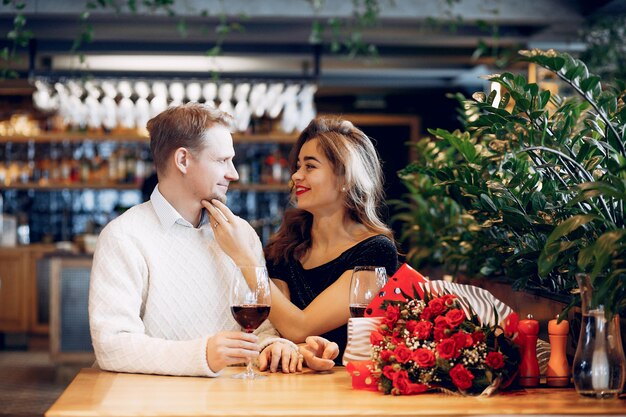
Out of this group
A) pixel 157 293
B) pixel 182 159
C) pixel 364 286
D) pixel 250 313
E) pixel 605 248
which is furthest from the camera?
pixel 182 159

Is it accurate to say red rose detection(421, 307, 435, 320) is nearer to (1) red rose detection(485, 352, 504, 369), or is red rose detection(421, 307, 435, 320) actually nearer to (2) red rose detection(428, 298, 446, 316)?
(2) red rose detection(428, 298, 446, 316)

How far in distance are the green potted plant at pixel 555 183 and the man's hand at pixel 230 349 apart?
0.70 metres

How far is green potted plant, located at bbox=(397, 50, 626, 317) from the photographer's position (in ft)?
6.37

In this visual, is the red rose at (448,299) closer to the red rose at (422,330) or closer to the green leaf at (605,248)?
the red rose at (422,330)

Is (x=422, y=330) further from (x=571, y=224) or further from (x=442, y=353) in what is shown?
(x=571, y=224)

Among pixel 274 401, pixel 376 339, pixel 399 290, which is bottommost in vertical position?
pixel 274 401

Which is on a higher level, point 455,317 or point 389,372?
point 455,317

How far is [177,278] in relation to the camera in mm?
2471

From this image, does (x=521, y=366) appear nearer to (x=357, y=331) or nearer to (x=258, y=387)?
(x=357, y=331)

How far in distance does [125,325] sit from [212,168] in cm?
57

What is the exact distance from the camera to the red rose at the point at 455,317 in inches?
80.5

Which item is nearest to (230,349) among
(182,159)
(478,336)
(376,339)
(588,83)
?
(376,339)

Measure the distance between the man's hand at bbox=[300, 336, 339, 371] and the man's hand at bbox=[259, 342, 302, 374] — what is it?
0.9 inches

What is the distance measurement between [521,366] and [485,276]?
5.63ft
